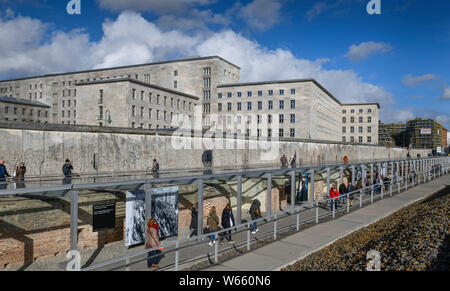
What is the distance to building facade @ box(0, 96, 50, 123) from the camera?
63.2 meters

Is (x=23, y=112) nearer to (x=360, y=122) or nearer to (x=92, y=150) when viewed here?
(x=92, y=150)

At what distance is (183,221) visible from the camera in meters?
14.9

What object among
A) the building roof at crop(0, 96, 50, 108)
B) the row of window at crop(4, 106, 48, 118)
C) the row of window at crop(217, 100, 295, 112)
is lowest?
→ the row of window at crop(4, 106, 48, 118)

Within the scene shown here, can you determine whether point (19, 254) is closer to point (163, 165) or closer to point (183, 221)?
point (183, 221)

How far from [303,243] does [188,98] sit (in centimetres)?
5311

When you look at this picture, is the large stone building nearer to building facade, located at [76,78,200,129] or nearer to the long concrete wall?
building facade, located at [76,78,200,129]

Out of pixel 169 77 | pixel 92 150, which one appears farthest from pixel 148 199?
pixel 169 77

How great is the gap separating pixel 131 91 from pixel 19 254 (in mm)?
38901

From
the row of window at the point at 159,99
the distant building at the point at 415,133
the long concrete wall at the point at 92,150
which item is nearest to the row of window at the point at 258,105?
the row of window at the point at 159,99

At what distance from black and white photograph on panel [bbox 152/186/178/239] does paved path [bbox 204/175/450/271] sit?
367 cm

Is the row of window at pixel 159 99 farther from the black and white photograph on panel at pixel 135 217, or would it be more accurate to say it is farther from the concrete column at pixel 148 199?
the concrete column at pixel 148 199

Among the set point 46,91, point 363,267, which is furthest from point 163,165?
point 46,91

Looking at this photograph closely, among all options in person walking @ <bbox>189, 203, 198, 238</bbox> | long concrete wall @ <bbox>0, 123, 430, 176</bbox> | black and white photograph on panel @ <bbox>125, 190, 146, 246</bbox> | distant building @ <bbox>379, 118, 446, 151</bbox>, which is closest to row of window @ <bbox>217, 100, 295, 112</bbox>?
long concrete wall @ <bbox>0, 123, 430, 176</bbox>
